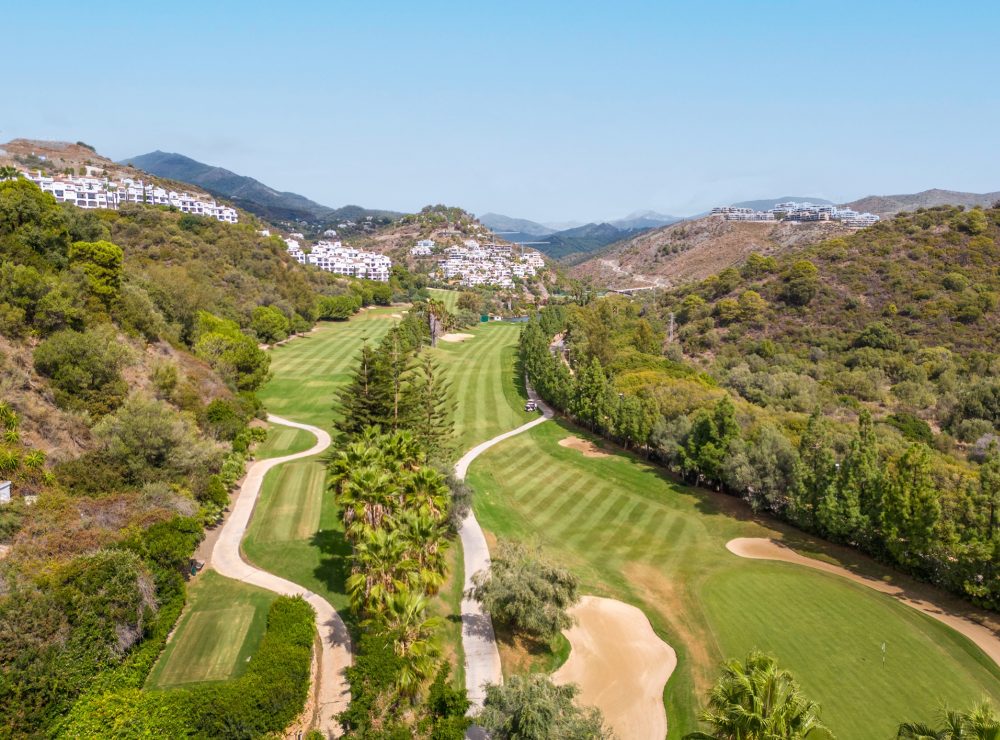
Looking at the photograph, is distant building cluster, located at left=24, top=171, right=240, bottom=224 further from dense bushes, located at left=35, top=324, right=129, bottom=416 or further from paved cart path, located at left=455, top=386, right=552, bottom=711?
paved cart path, located at left=455, top=386, right=552, bottom=711

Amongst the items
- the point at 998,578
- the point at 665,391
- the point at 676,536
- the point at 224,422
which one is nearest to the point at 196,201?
the point at 224,422

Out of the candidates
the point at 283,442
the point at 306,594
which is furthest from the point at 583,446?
the point at 306,594

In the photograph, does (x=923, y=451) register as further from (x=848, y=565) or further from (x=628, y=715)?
(x=628, y=715)

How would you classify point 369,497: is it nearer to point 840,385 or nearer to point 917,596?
point 917,596

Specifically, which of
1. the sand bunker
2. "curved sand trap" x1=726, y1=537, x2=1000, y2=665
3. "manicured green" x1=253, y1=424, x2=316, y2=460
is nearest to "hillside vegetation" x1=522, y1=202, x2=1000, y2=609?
"curved sand trap" x1=726, y1=537, x2=1000, y2=665

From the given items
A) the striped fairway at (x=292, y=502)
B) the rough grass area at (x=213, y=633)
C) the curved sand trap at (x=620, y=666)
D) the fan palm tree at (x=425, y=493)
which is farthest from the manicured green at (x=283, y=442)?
the curved sand trap at (x=620, y=666)

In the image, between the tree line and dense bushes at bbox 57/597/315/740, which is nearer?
dense bushes at bbox 57/597/315/740
